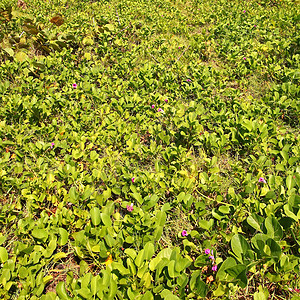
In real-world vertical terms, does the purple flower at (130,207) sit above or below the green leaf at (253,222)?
below

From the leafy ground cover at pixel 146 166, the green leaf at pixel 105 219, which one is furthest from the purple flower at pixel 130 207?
the green leaf at pixel 105 219

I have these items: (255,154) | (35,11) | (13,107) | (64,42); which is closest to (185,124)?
(255,154)

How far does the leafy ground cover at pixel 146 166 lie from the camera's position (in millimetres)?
→ 1678

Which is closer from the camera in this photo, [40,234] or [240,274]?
[240,274]

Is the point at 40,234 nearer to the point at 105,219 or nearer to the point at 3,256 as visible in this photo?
the point at 3,256

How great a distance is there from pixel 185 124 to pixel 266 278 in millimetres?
1600

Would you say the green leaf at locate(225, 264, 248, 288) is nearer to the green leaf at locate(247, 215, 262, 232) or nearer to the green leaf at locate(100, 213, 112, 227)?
the green leaf at locate(247, 215, 262, 232)

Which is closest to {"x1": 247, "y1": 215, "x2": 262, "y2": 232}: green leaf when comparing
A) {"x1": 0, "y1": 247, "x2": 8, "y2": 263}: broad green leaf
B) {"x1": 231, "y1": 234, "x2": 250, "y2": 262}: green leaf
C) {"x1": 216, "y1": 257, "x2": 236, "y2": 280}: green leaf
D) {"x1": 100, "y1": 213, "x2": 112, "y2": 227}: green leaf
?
{"x1": 231, "y1": 234, "x2": 250, "y2": 262}: green leaf

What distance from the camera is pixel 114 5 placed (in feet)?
22.3

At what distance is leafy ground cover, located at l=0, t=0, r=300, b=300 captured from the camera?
1678 mm

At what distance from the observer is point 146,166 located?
2.68 metres

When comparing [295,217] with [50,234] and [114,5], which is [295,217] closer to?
[50,234]

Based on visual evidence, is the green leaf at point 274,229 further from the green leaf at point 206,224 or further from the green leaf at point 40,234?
the green leaf at point 40,234

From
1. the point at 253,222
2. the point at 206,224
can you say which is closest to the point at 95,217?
the point at 206,224
